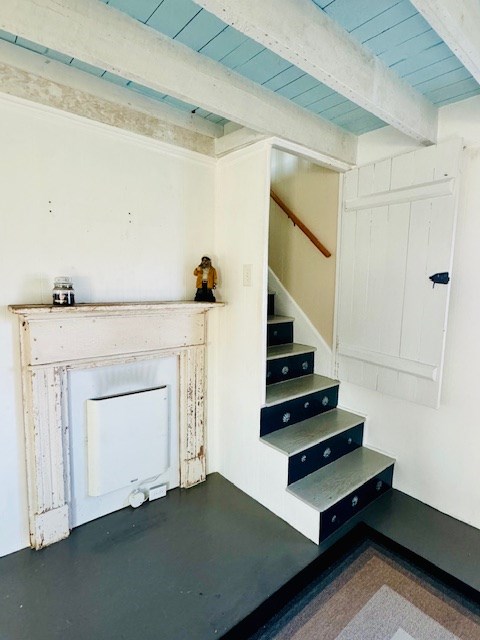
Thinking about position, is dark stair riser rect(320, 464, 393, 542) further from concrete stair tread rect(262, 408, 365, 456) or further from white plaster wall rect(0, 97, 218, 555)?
white plaster wall rect(0, 97, 218, 555)

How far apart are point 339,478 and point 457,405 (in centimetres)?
81

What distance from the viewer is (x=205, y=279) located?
2.17 m

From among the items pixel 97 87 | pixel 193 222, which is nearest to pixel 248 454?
pixel 193 222

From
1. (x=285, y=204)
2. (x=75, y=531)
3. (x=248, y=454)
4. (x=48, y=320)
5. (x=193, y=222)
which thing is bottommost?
(x=75, y=531)

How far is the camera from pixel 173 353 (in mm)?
2139

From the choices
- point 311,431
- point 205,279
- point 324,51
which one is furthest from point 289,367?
point 324,51

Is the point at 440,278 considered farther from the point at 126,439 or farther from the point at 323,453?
the point at 126,439

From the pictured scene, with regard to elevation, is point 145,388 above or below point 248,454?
above

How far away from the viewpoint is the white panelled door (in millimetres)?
1873

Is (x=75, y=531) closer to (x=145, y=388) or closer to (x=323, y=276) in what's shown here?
(x=145, y=388)

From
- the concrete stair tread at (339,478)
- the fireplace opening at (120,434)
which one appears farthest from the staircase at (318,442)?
the fireplace opening at (120,434)

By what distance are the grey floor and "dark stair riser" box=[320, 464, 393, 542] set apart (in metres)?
0.06

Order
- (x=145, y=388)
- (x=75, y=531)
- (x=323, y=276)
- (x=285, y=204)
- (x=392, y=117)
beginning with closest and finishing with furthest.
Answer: (x=392, y=117) → (x=75, y=531) → (x=145, y=388) → (x=323, y=276) → (x=285, y=204)

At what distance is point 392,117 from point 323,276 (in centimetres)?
117
